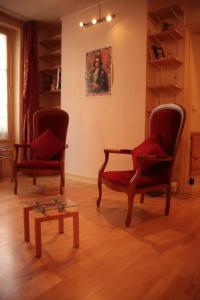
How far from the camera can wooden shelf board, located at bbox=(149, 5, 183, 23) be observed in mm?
3287

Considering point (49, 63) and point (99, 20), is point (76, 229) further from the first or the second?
point (49, 63)

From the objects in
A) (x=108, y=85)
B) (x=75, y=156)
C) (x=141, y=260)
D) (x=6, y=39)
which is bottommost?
(x=141, y=260)

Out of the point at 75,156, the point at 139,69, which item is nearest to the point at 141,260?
the point at 139,69

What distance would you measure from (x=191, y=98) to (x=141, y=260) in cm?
240

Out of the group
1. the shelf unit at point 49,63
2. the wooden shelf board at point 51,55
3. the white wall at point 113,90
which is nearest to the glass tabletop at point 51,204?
the white wall at point 113,90

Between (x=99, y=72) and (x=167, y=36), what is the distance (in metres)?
1.08

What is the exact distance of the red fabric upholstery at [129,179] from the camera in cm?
236

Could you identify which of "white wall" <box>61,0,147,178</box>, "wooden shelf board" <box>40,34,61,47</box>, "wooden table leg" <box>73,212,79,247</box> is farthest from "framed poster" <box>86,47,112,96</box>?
"wooden table leg" <box>73,212,79,247</box>

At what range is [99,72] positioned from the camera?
12.9 feet

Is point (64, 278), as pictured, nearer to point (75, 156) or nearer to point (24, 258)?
point (24, 258)

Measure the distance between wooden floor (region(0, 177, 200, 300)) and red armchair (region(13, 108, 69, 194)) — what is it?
64 centimetres

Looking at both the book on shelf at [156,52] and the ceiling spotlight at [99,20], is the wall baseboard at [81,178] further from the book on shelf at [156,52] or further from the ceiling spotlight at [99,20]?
the ceiling spotlight at [99,20]

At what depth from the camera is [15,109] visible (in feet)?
15.3

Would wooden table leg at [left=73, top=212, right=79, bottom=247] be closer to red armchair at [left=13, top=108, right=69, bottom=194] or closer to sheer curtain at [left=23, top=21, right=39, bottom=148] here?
red armchair at [left=13, top=108, right=69, bottom=194]
